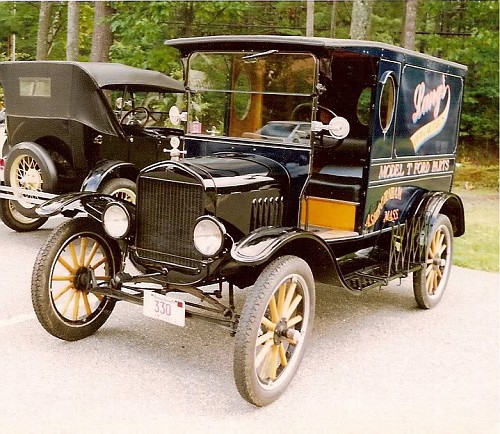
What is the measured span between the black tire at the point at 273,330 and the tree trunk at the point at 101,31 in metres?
10.4

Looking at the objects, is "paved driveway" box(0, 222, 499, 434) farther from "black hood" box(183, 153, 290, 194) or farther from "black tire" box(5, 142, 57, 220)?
"black tire" box(5, 142, 57, 220)

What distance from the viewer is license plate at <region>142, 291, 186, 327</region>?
3.70m

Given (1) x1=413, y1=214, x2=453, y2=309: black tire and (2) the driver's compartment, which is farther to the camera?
(1) x1=413, y1=214, x2=453, y2=309: black tire

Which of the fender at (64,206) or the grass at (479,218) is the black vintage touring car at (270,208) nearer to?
the fender at (64,206)

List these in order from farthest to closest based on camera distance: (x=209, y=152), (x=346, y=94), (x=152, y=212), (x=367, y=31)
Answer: (x=367, y=31)
(x=346, y=94)
(x=209, y=152)
(x=152, y=212)

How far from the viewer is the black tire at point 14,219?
763 cm

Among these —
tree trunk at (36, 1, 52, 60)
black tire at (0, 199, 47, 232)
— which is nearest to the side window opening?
black tire at (0, 199, 47, 232)

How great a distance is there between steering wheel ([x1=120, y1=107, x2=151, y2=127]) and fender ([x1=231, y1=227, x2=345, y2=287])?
4672 millimetres

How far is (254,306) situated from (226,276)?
25.1 inches

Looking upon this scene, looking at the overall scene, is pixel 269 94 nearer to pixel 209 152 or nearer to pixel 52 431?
pixel 209 152

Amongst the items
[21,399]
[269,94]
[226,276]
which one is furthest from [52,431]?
[269,94]

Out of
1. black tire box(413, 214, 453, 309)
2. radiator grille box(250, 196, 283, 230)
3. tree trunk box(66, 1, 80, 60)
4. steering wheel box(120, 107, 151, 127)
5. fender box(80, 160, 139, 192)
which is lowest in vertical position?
black tire box(413, 214, 453, 309)

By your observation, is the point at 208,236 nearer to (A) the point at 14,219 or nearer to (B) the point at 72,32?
(A) the point at 14,219

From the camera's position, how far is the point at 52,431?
10.4ft
